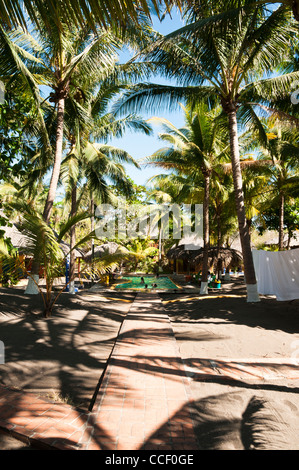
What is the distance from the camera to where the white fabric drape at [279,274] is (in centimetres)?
918

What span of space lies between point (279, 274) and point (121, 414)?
8.16m

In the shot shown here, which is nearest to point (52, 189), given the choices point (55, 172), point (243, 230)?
point (55, 172)

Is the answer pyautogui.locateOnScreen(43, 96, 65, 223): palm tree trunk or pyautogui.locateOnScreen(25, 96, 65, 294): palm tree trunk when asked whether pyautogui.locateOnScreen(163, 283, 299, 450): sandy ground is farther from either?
pyautogui.locateOnScreen(43, 96, 65, 223): palm tree trunk

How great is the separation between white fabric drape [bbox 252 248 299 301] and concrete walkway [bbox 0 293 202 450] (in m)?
6.22

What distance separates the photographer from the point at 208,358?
15.4 feet

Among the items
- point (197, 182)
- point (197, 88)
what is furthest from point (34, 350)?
point (197, 182)

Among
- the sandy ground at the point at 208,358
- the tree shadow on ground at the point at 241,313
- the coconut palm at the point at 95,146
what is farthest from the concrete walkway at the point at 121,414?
the coconut palm at the point at 95,146

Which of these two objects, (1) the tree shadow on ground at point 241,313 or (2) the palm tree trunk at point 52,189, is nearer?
(1) the tree shadow on ground at point 241,313

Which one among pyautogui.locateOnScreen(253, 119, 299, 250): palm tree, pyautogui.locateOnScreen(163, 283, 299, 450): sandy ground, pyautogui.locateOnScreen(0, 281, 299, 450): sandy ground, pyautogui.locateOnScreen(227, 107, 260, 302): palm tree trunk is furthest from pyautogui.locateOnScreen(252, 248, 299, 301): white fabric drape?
pyautogui.locateOnScreen(253, 119, 299, 250): palm tree

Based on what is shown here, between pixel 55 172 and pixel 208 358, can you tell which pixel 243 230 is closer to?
pixel 208 358

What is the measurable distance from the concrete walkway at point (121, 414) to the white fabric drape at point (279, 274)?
20.4ft

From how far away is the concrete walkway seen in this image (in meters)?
2.50

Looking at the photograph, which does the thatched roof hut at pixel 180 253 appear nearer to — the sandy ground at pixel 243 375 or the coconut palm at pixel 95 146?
the coconut palm at pixel 95 146

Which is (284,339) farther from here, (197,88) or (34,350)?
(197,88)
